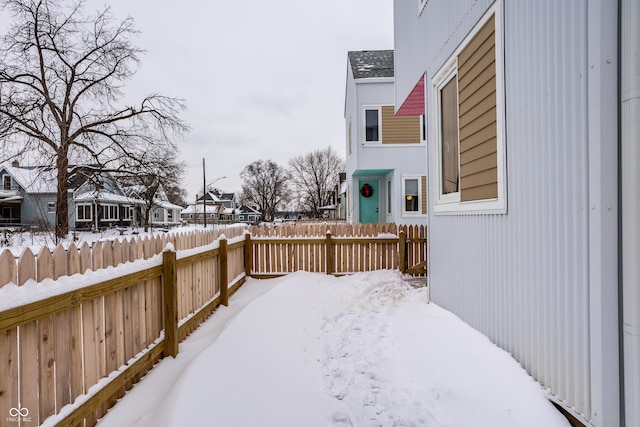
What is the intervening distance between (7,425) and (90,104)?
1776cm

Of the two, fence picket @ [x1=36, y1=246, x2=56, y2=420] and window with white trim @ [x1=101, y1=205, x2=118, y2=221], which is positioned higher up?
window with white trim @ [x1=101, y1=205, x2=118, y2=221]

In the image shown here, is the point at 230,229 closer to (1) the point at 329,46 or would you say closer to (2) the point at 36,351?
(2) the point at 36,351

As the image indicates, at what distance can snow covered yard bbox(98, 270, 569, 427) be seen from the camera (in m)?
2.20

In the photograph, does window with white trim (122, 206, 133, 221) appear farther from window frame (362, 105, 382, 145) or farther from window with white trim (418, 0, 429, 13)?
window with white trim (418, 0, 429, 13)

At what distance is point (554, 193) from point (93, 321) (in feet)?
10.8

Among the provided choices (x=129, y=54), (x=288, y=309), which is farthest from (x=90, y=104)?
(x=288, y=309)

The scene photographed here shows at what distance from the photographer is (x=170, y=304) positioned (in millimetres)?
3264

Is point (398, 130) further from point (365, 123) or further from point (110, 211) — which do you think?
point (110, 211)

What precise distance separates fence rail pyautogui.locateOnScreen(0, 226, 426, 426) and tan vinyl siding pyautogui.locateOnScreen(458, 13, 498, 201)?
3.30 meters

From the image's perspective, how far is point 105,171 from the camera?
15.1 meters

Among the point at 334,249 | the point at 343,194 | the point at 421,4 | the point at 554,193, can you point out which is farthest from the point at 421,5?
the point at 343,194

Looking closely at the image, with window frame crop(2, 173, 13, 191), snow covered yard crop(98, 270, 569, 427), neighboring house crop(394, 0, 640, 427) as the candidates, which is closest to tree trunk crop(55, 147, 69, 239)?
snow covered yard crop(98, 270, 569, 427)

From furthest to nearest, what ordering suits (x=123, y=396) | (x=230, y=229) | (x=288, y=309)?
(x=230, y=229) < (x=288, y=309) < (x=123, y=396)

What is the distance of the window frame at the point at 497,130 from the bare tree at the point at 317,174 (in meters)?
48.3
